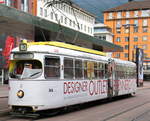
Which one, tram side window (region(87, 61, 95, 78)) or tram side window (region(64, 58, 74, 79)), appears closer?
tram side window (region(64, 58, 74, 79))

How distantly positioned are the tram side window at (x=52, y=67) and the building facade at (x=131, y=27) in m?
101

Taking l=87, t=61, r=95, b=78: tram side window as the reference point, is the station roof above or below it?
above

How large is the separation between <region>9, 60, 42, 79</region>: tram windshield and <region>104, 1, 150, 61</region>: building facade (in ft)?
331

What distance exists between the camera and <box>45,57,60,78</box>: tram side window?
41.1ft

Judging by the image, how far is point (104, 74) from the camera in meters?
18.3

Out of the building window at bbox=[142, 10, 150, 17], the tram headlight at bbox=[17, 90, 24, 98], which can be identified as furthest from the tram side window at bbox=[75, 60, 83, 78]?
the building window at bbox=[142, 10, 150, 17]

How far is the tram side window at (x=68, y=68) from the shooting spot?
13.6 meters

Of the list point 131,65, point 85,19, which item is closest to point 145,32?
point 85,19

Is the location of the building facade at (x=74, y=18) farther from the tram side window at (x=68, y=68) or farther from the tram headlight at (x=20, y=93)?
the tram headlight at (x=20, y=93)

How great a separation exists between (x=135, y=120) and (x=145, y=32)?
105 meters

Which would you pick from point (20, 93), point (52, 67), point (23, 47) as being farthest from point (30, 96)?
point (23, 47)

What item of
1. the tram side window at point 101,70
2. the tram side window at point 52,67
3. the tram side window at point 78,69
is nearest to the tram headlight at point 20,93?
the tram side window at point 52,67

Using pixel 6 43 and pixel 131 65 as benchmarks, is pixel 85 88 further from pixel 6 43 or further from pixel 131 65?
pixel 6 43

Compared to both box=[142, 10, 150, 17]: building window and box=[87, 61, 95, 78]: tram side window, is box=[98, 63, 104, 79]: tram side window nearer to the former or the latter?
box=[87, 61, 95, 78]: tram side window
